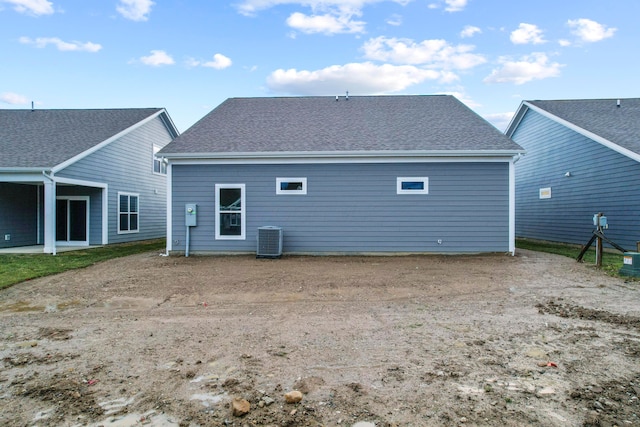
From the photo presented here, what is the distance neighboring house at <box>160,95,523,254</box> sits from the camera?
35.9ft

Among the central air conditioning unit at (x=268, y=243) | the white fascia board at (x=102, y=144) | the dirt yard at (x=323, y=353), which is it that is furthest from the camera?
the white fascia board at (x=102, y=144)

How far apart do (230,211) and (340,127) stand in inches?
177

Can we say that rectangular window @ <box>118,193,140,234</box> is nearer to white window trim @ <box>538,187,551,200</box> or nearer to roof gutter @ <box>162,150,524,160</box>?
roof gutter @ <box>162,150,524,160</box>

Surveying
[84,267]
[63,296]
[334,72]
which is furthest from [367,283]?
[334,72]

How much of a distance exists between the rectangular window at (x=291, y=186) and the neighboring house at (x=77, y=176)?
6814 millimetres

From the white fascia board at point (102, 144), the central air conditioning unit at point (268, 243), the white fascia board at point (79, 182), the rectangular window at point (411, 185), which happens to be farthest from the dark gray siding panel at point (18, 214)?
the rectangular window at point (411, 185)

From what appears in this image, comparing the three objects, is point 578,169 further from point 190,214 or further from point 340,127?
point 190,214

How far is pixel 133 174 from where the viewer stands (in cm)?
1582

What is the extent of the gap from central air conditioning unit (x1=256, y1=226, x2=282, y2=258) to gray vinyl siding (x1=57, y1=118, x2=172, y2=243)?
7.00 meters

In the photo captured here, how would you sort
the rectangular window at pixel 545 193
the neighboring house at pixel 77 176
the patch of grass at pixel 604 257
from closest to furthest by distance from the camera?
the patch of grass at pixel 604 257, the neighboring house at pixel 77 176, the rectangular window at pixel 545 193

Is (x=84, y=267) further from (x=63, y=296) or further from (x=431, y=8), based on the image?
(x=431, y=8)

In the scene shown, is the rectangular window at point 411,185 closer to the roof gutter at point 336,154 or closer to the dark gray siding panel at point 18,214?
the roof gutter at point 336,154

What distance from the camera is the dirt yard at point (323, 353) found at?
104 inches

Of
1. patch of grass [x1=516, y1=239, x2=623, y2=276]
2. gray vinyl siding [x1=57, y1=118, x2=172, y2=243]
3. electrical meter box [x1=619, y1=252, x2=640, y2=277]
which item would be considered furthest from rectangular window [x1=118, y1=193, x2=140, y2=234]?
electrical meter box [x1=619, y1=252, x2=640, y2=277]
